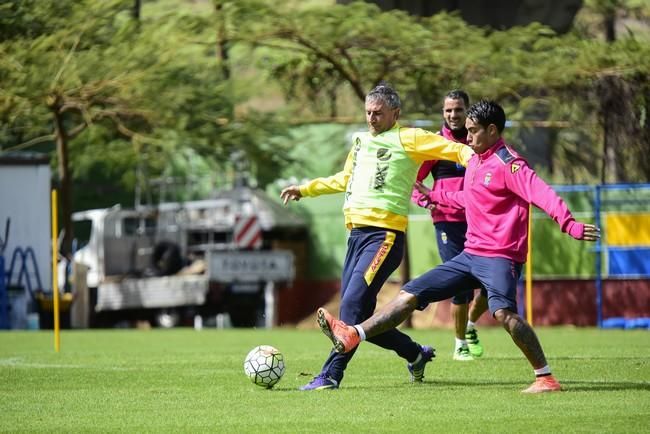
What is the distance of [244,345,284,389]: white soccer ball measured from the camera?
1090cm

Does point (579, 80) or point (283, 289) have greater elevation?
point (579, 80)

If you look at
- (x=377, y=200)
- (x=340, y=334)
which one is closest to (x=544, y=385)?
(x=340, y=334)

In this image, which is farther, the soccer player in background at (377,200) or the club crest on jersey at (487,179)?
the soccer player in background at (377,200)

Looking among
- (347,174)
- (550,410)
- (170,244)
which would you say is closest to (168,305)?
(170,244)

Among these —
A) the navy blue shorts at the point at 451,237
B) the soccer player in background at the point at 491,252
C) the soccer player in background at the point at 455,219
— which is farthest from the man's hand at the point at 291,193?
the navy blue shorts at the point at 451,237

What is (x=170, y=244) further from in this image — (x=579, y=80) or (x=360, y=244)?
(x=360, y=244)

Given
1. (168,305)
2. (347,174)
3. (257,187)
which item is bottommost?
(168,305)

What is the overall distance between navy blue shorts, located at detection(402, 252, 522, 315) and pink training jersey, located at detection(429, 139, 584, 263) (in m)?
0.08

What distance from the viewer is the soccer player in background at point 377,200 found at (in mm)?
10742

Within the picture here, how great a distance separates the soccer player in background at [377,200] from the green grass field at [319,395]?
0.63 meters

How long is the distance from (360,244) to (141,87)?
707 inches

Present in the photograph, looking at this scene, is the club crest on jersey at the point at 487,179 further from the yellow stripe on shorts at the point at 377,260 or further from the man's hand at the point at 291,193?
the man's hand at the point at 291,193

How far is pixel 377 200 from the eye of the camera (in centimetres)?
1087

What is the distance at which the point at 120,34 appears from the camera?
92.1ft
